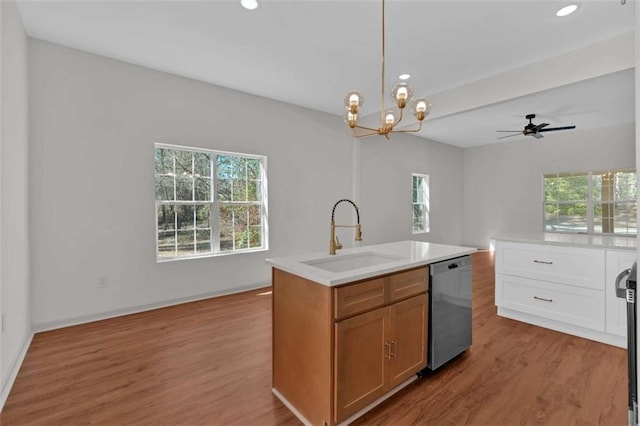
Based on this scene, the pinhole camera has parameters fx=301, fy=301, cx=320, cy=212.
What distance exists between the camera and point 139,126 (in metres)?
3.55

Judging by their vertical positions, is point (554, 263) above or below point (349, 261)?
below

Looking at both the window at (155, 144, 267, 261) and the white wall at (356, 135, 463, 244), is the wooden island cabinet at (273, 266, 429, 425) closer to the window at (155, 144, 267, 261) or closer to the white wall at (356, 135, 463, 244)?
the window at (155, 144, 267, 261)

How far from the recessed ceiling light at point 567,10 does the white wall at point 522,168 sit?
5176 mm

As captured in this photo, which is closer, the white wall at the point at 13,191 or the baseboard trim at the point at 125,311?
the white wall at the point at 13,191

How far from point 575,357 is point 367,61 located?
3.50m

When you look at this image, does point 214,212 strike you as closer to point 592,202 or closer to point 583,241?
point 583,241

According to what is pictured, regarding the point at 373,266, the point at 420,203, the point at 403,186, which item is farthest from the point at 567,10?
the point at 420,203

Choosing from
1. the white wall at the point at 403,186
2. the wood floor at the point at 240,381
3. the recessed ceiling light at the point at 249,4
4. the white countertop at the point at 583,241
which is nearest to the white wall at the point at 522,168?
the white wall at the point at 403,186

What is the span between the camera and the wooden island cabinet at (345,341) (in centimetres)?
158

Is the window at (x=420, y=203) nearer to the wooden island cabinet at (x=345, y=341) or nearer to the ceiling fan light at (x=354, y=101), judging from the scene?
the ceiling fan light at (x=354, y=101)

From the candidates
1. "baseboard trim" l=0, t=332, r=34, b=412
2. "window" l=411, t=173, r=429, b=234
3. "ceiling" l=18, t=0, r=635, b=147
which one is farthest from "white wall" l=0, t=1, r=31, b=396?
"window" l=411, t=173, r=429, b=234

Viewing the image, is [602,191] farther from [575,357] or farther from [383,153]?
[575,357]

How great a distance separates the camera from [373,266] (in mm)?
1834

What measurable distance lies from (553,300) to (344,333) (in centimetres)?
256
